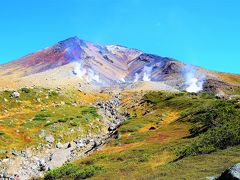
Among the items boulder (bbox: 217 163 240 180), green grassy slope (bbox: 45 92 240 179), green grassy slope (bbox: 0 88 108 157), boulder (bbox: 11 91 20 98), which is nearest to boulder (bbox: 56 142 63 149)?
green grassy slope (bbox: 0 88 108 157)

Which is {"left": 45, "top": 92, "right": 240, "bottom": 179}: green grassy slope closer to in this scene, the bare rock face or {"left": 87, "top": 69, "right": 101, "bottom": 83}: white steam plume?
the bare rock face

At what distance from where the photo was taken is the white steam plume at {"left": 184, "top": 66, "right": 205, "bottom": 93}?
151125mm

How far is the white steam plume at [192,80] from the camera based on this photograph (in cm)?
15112

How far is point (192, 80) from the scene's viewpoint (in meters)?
166

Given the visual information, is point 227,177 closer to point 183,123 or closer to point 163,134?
point 163,134

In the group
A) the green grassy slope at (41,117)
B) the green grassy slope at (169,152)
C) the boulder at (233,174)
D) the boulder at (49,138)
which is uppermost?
the green grassy slope at (41,117)

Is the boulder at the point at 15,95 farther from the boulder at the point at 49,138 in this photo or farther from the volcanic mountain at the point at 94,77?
the boulder at the point at 49,138

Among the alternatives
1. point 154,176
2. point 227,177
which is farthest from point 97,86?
point 227,177

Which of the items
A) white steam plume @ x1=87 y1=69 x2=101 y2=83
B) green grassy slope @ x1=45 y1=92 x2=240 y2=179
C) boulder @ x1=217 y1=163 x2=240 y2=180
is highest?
white steam plume @ x1=87 y1=69 x2=101 y2=83

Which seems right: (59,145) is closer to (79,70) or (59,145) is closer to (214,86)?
(214,86)

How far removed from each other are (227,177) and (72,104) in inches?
3495

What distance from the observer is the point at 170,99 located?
111875mm

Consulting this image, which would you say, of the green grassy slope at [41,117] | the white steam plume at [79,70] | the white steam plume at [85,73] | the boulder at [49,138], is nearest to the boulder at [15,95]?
the green grassy slope at [41,117]

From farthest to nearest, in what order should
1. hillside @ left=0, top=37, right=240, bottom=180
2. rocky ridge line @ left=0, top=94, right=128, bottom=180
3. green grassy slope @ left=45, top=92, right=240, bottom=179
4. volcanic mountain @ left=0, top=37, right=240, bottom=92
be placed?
volcanic mountain @ left=0, top=37, right=240, bottom=92, rocky ridge line @ left=0, top=94, right=128, bottom=180, hillside @ left=0, top=37, right=240, bottom=180, green grassy slope @ left=45, top=92, right=240, bottom=179
